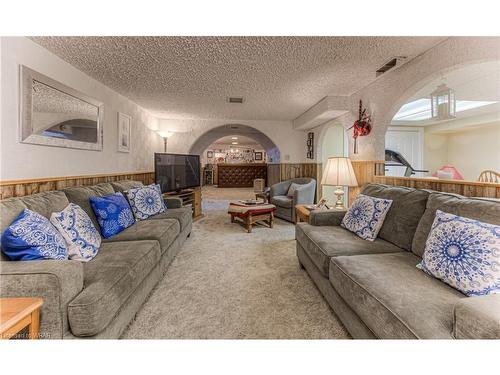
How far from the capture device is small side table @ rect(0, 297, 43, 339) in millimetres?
857

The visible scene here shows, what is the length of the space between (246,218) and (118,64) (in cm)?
269

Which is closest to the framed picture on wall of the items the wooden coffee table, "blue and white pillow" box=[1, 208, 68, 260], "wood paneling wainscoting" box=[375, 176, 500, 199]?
Answer: the wooden coffee table

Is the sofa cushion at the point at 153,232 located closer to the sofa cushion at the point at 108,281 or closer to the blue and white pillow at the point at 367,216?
the sofa cushion at the point at 108,281

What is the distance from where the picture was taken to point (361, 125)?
2.99 metres

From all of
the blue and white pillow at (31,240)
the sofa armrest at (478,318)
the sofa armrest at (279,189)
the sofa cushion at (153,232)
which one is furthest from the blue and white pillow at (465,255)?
the sofa armrest at (279,189)

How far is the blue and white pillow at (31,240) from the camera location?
4.10 ft

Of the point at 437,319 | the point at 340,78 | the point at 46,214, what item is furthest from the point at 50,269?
the point at 340,78

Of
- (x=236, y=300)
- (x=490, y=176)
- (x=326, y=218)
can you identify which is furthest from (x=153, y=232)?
(x=490, y=176)

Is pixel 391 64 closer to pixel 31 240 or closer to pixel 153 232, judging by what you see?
pixel 153 232

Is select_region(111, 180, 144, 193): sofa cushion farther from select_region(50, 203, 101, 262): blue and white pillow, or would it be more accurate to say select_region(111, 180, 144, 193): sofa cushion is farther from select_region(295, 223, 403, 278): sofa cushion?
select_region(295, 223, 403, 278): sofa cushion

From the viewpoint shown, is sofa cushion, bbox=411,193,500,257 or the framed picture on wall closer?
sofa cushion, bbox=411,193,500,257

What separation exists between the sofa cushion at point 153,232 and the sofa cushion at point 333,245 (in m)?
1.35

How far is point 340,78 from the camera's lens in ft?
9.09

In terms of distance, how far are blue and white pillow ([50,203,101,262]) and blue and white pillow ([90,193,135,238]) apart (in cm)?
30
